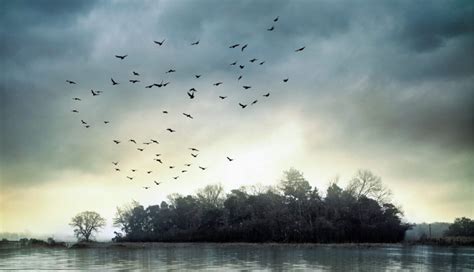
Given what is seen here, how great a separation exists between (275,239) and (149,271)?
6229cm

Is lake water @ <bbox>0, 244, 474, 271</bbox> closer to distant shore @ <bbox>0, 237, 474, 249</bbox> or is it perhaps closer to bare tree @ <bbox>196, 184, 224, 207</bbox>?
distant shore @ <bbox>0, 237, 474, 249</bbox>

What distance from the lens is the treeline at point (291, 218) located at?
9038 centimetres

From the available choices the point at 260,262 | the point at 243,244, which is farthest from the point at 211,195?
the point at 260,262

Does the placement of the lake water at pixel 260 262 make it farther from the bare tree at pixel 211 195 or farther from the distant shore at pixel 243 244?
the bare tree at pixel 211 195

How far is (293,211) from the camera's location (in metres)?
97.6

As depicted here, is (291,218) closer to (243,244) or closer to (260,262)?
(243,244)

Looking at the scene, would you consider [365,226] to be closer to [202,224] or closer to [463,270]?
[202,224]

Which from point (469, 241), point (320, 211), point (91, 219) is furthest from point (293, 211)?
point (91, 219)

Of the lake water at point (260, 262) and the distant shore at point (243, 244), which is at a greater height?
the lake water at point (260, 262)

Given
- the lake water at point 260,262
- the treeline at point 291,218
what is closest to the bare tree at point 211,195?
the treeline at point 291,218

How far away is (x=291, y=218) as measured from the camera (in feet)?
308

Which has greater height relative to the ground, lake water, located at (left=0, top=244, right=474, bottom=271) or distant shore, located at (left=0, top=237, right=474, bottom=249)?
lake water, located at (left=0, top=244, right=474, bottom=271)

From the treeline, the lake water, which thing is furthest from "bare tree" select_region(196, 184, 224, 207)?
the lake water

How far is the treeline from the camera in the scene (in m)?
90.4
